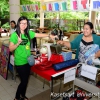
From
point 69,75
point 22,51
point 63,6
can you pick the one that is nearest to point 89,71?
point 69,75

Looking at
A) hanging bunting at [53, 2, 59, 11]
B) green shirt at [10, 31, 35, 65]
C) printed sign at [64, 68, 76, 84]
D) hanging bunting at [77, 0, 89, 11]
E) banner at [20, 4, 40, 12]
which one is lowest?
printed sign at [64, 68, 76, 84]

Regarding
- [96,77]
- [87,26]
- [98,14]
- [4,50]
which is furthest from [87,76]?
[98,14]

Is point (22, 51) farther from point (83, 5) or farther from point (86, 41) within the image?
point (83, 5)

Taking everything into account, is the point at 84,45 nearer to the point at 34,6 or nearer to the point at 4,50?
the point at 4,50

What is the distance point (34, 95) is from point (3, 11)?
979 centimetres

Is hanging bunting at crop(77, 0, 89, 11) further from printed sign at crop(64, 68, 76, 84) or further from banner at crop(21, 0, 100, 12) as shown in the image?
printed sign at crop(64, 68, 76, 84)

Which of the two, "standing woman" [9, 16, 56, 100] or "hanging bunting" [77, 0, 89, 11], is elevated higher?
"hanging bunting" [77, 0, 89, 11]

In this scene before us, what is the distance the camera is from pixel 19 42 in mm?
1824

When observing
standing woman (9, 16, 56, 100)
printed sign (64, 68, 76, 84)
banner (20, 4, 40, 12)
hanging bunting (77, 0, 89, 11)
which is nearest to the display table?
printed sign (64, 68, 76, 84)

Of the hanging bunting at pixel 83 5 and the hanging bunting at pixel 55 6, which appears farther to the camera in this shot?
the hanging bunting at pixel 55 6

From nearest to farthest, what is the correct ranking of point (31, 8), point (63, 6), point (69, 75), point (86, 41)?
point (69, 75) → point (86, 41) → point (63, 6) → point (31, 8)

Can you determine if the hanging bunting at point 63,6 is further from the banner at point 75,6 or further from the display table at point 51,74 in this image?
the display table at point 51,74

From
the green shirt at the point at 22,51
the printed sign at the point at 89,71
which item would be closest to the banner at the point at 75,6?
the printed sign at the point at 89,71

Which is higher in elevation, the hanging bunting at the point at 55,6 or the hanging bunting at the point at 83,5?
the hanging bunting at the point at 55,6
